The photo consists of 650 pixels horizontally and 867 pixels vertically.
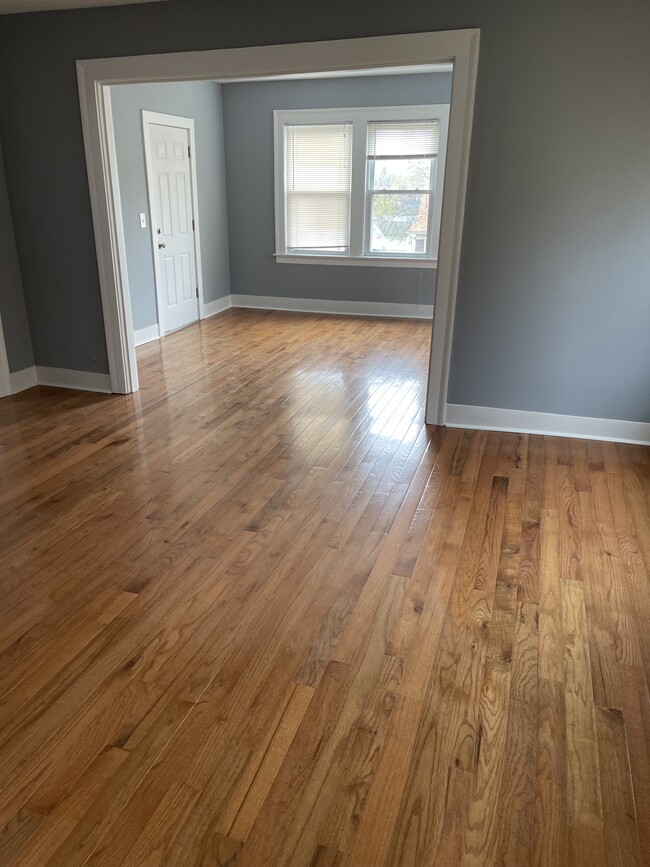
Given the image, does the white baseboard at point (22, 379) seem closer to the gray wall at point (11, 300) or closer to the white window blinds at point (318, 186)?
the gray wall at point (11, 300)

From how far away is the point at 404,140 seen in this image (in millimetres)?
7094

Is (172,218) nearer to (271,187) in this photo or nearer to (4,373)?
(271,187)

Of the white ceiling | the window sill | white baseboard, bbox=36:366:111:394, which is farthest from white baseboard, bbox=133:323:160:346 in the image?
the white ceiling

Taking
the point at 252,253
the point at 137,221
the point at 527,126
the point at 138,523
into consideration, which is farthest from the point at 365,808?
the point at 252,253

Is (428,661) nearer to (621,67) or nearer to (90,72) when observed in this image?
(621,67)

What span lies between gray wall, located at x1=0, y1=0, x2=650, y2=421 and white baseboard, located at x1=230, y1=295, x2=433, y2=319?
3.68 metres

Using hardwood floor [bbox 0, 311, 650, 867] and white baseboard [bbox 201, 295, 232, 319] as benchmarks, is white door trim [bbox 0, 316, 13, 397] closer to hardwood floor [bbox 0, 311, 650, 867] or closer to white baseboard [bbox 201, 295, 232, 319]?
hardwood floor [bbox 0, 311, 650, 867]

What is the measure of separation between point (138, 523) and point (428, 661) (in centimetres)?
156

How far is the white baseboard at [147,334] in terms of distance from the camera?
251 inches

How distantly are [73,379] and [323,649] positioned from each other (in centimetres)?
369

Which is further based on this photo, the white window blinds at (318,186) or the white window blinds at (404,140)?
the white window blinds at (318,186)

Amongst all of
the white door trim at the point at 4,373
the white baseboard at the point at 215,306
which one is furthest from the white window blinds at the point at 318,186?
the white door trim at the point at 4,373

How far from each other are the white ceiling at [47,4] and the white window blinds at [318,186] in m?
3.72

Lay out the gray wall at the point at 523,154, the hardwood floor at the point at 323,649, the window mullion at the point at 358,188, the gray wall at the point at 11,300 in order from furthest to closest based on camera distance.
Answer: the window mullion at the point at 358,188, the gray wall at the point at 11,300, the gray wall at the point at 523,154, the hardwood floor at the point at 323,649
